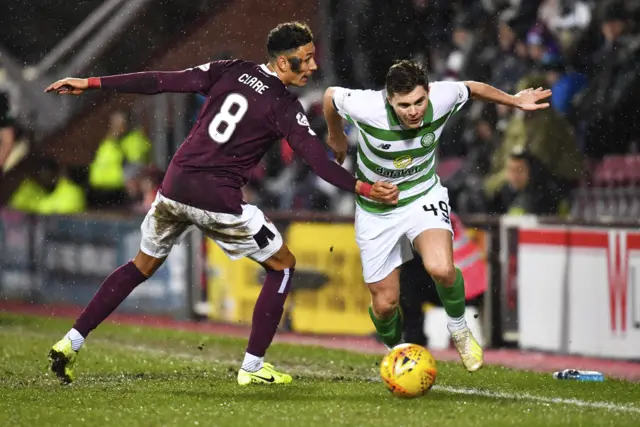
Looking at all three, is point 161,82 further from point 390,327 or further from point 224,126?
point 390,327

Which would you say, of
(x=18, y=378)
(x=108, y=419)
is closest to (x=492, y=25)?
(x=18, y=378)

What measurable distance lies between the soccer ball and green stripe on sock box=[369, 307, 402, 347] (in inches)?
39.5

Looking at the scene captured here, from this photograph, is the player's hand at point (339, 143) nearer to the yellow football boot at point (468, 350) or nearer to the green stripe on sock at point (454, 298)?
the green stripe on sock at point (454, 298)

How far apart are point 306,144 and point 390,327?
A: 154cm

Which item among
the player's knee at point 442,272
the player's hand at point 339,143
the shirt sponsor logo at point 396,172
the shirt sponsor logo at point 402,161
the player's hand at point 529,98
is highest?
the player's hand at point 529,98

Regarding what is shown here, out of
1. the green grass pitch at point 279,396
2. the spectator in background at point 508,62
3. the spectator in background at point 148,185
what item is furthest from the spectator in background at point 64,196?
the spectator in background at point 508,62

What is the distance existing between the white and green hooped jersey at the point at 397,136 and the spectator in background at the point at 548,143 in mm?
4246

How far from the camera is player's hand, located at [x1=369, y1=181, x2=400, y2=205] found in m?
7.32

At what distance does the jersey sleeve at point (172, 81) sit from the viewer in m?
8.02

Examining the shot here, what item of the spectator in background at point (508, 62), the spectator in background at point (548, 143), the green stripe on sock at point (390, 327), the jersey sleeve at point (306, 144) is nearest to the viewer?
the jersey sleeve at point (306, 144)

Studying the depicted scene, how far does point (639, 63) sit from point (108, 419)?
24.5 ft

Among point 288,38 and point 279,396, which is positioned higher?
point 288,38

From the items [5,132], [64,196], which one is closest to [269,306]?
[5,132]

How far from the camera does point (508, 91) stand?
43.3 feet
